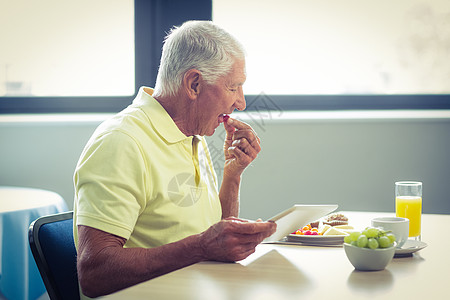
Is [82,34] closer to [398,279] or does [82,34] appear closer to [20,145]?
[20,145]

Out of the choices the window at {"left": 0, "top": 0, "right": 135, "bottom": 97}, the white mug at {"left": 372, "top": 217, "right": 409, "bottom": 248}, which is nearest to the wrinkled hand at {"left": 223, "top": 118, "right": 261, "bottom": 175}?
the white mug at {"left": 372, "top": 217, "right": 409, "bottom": 248}

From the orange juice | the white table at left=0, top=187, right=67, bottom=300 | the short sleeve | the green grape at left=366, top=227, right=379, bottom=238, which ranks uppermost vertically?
the short sleeve

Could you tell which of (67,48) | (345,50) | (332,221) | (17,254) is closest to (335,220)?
(332,221)

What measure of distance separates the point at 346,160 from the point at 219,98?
1.46m

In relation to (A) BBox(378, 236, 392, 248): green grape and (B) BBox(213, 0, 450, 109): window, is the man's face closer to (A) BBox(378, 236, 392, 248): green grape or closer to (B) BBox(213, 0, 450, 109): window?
(A) BBox(378, 236, 392, 248): green grape

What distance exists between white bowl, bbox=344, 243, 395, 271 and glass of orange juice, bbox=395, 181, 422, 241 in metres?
0.36

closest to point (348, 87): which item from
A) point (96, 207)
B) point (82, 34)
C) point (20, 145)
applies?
point (82, 34)

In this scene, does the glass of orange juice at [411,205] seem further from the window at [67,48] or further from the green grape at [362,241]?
the window at [67,48]

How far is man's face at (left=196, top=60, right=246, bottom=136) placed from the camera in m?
1.42

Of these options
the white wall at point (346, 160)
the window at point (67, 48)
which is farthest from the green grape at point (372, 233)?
the window at point (67, 48)

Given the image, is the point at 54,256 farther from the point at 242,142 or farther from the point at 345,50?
the point at 345,50

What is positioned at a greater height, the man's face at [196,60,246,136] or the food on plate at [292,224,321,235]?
the man's face at [196,60,246,136]

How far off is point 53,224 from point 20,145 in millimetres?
1933

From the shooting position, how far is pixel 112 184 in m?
1.11
